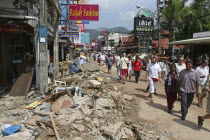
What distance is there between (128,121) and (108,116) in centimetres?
63

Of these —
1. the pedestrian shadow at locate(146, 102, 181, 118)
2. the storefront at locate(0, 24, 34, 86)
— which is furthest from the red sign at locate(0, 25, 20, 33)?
the pedestrian shadow at locate(146, 102, 181, 118)

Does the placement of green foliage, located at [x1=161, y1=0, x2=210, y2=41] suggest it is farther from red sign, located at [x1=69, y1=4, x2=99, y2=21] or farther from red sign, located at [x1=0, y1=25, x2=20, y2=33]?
red sign, located at [x1=0, y1=25, x2=20, y2=33]

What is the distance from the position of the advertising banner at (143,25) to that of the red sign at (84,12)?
11.8m

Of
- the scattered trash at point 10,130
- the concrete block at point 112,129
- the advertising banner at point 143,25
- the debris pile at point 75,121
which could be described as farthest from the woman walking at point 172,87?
the advertising banner at point 143,25

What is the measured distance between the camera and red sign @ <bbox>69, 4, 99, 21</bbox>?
10.7 metres

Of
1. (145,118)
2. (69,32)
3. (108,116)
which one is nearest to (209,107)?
(145,118)

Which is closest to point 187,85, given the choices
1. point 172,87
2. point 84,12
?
point 172,87

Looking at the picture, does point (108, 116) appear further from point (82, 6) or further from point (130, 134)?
point (82, 6)

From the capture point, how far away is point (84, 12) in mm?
10891

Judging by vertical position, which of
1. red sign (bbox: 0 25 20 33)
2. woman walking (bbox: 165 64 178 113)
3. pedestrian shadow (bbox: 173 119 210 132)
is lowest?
pedestrian shadow (bbox: 173 119 210 132)

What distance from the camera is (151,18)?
72.4 ft

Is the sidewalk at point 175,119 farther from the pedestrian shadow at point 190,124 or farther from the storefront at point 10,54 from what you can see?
the storefront at point 10,54

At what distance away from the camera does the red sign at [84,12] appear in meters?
10.7

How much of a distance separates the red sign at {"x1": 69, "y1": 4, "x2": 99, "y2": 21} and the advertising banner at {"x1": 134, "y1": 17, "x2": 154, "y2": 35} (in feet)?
38.6
